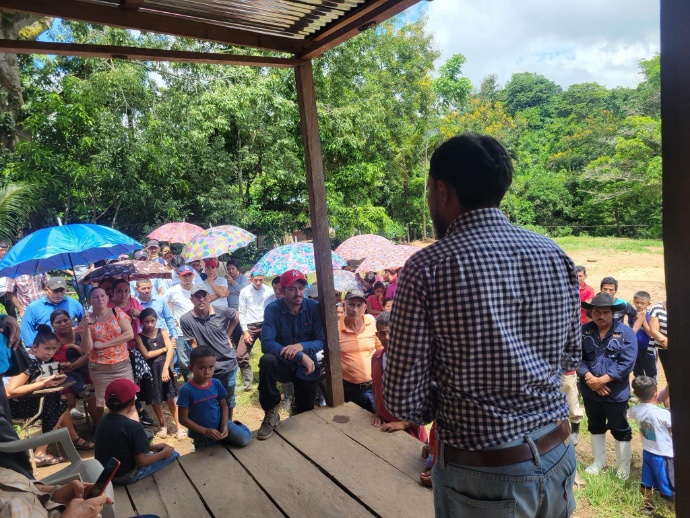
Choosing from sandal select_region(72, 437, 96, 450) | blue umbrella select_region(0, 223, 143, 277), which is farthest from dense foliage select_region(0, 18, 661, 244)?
sandal select_region(72, 437, 96, 450)

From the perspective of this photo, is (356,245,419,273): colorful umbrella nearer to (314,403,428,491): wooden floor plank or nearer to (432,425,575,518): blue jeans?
(314,403,428,491): wooden floor plank

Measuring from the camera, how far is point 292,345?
11.4 feet

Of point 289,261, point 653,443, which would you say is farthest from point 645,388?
point 289,261

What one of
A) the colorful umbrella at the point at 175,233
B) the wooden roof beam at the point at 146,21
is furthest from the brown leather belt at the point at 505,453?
the colorful umbrella at the point at 175,233

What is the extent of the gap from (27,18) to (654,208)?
88.9ft

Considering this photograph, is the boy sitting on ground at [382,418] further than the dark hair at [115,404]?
Yes

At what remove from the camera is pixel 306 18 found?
2.80 metres

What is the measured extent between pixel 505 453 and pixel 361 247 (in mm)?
7406

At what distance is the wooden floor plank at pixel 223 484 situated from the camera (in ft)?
8.27

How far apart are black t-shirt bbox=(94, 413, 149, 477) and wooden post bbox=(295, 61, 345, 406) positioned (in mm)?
1337

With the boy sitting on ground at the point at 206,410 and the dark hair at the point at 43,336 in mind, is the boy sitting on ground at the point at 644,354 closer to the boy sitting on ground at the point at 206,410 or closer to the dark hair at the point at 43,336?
the boy sitting on ground at the point at 206,410

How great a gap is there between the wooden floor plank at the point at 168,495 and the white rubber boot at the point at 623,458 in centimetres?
366

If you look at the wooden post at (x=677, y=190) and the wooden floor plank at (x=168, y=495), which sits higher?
the wooden post at (x=677, y=190)

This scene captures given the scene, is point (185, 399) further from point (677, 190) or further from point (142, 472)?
point (677, 190)
